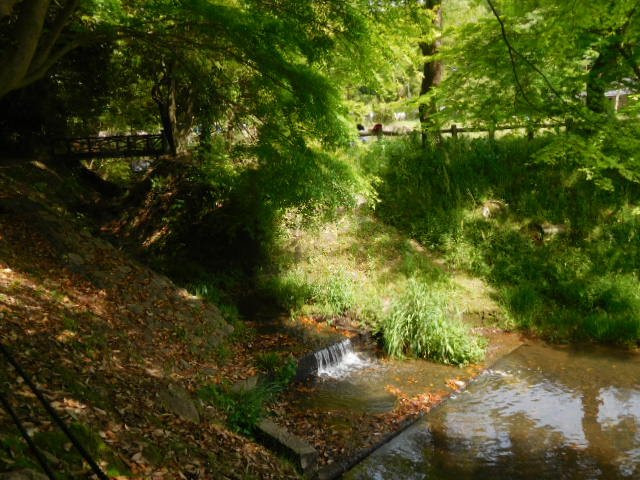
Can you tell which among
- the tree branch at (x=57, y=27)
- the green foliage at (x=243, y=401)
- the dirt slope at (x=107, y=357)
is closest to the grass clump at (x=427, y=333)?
the green foliage at (x=243, y=401)

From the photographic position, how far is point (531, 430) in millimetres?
6426

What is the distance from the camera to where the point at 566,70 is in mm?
11391

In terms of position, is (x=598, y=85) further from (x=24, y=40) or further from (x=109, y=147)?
(x=109, y=147)

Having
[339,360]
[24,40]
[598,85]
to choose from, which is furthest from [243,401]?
[598,85]

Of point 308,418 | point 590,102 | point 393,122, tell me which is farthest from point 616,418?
point 393,122

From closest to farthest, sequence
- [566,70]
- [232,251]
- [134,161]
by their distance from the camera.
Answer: [566,70], [232,251], [134,161]

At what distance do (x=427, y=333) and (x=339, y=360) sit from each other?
69.7 inches

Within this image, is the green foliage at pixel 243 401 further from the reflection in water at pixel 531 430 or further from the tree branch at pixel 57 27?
the tree branch at pixel 57 27

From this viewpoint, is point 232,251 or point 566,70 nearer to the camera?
point 566,70

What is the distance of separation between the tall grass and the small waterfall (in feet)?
13.0

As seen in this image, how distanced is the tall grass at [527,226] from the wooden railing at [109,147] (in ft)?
22.0

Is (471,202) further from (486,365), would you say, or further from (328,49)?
(328,49)

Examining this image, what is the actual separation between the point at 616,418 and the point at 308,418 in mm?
4480

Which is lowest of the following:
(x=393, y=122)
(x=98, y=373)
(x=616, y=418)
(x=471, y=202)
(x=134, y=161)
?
(x=616, y=418)
